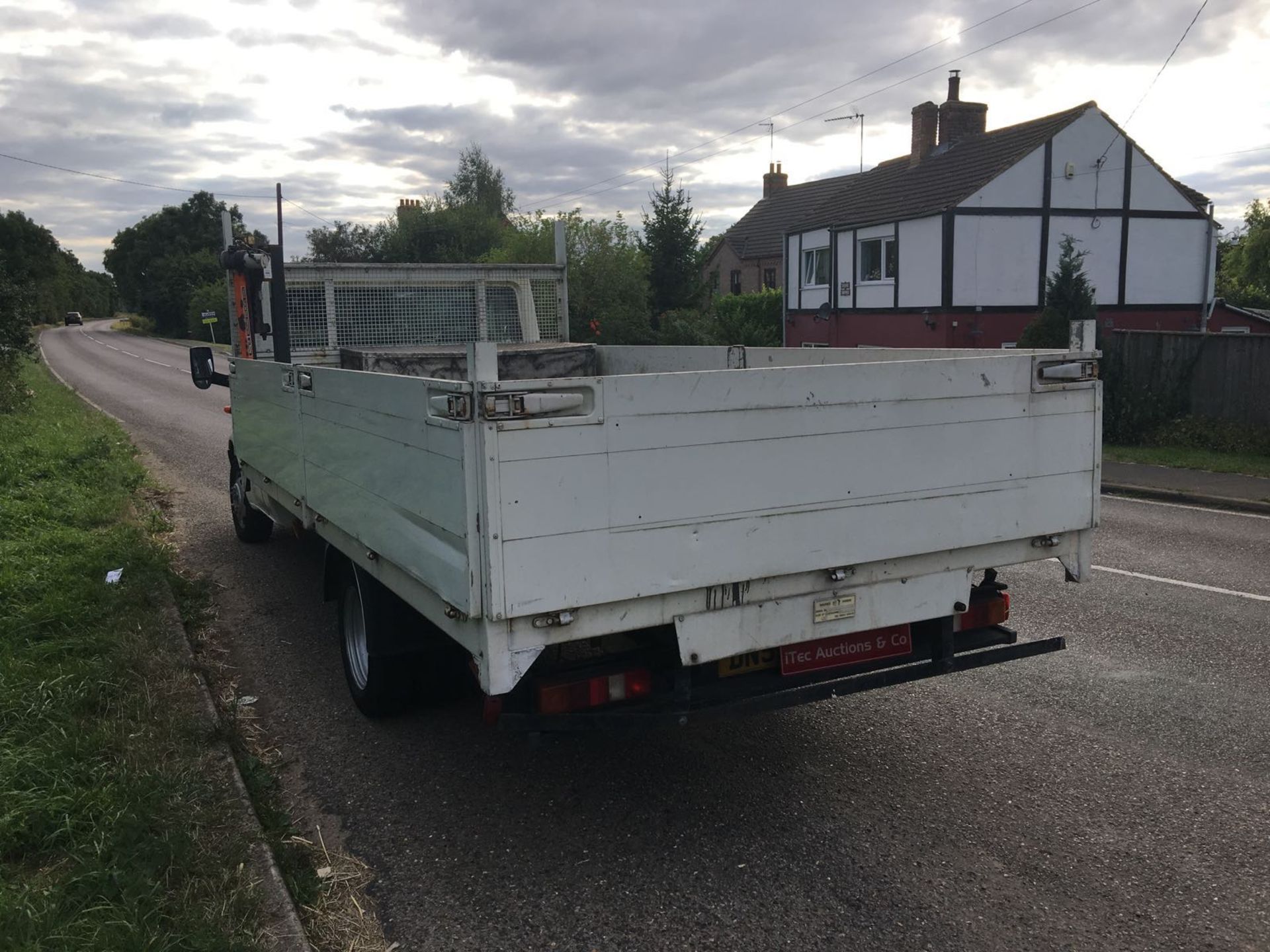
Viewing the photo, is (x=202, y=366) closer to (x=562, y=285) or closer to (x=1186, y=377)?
(x=562, y=285)

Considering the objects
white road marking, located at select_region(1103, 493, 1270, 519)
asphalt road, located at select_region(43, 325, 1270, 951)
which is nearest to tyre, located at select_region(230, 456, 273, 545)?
asphalt road, located at select_region(43, 325, 1270, 951)

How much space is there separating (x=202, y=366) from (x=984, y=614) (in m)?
6.30

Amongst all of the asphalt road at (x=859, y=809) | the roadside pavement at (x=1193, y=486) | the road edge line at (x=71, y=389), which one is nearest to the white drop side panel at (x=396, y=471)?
the asphalt road at (x=859, y=809)

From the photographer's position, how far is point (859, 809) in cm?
426

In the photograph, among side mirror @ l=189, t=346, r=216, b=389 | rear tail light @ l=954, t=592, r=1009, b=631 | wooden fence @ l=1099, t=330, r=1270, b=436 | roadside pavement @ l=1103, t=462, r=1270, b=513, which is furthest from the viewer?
wooden fence @ l=1099, t=330, r=1270, b=436

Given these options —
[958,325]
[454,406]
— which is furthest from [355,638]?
[958,325]

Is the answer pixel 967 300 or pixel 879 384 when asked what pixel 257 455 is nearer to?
pixel 879 384

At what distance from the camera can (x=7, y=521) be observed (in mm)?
8961

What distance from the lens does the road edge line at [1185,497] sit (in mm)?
11398

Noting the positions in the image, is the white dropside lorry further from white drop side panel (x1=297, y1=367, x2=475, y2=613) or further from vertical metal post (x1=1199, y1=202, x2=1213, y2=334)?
vertical metal post (x1=1199, y1=202, x2=1213, y2=334)

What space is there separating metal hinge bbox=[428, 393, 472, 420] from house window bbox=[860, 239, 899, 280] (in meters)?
25.4

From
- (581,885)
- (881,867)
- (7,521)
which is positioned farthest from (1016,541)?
(7,521)

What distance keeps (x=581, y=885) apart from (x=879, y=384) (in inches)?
85.8

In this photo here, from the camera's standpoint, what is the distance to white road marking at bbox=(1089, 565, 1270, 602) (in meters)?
7.40
